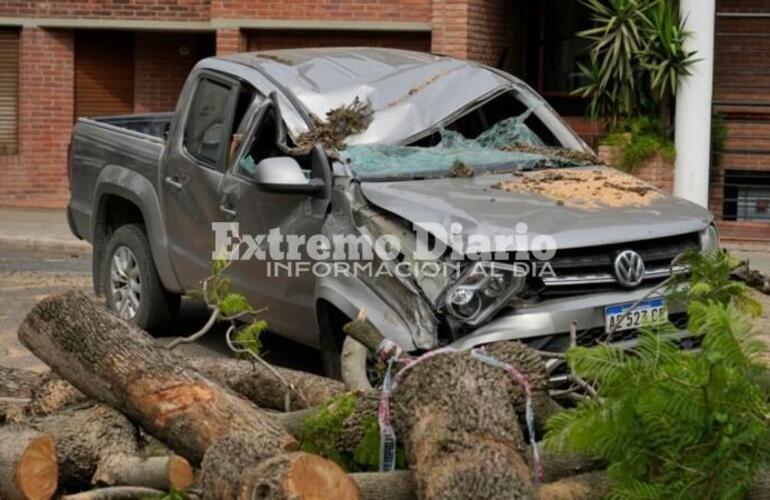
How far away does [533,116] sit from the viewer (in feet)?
31.9

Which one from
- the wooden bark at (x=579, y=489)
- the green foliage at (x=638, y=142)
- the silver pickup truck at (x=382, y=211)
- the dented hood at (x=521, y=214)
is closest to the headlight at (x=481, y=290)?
the silver pickup truck at (x=382, y=211)

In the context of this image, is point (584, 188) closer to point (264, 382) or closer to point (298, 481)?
point (264, 382)

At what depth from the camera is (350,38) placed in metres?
18.6

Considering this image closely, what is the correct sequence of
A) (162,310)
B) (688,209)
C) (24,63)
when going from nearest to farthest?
(688,209), (162,310), (24,63)

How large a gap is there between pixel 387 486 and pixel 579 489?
70cm

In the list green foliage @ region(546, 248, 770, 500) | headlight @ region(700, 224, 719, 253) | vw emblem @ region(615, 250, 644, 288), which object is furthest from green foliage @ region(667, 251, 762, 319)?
green foliage @ region(546, 248, 770, 500)

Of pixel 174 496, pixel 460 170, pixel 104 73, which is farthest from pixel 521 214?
→ pixel 104 73

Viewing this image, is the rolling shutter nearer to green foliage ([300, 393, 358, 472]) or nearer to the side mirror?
the side mirror

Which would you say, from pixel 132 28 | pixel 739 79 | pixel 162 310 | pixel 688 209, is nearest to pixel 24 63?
pixel 132 28

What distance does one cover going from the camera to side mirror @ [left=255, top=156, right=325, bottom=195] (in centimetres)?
832

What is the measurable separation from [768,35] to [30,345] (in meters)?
12.2

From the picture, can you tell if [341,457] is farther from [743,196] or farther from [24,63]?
[24,63]

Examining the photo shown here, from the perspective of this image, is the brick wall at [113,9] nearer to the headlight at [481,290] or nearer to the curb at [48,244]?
the curb at [48,244]

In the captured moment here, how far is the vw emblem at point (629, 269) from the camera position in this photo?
7805 millimetres
